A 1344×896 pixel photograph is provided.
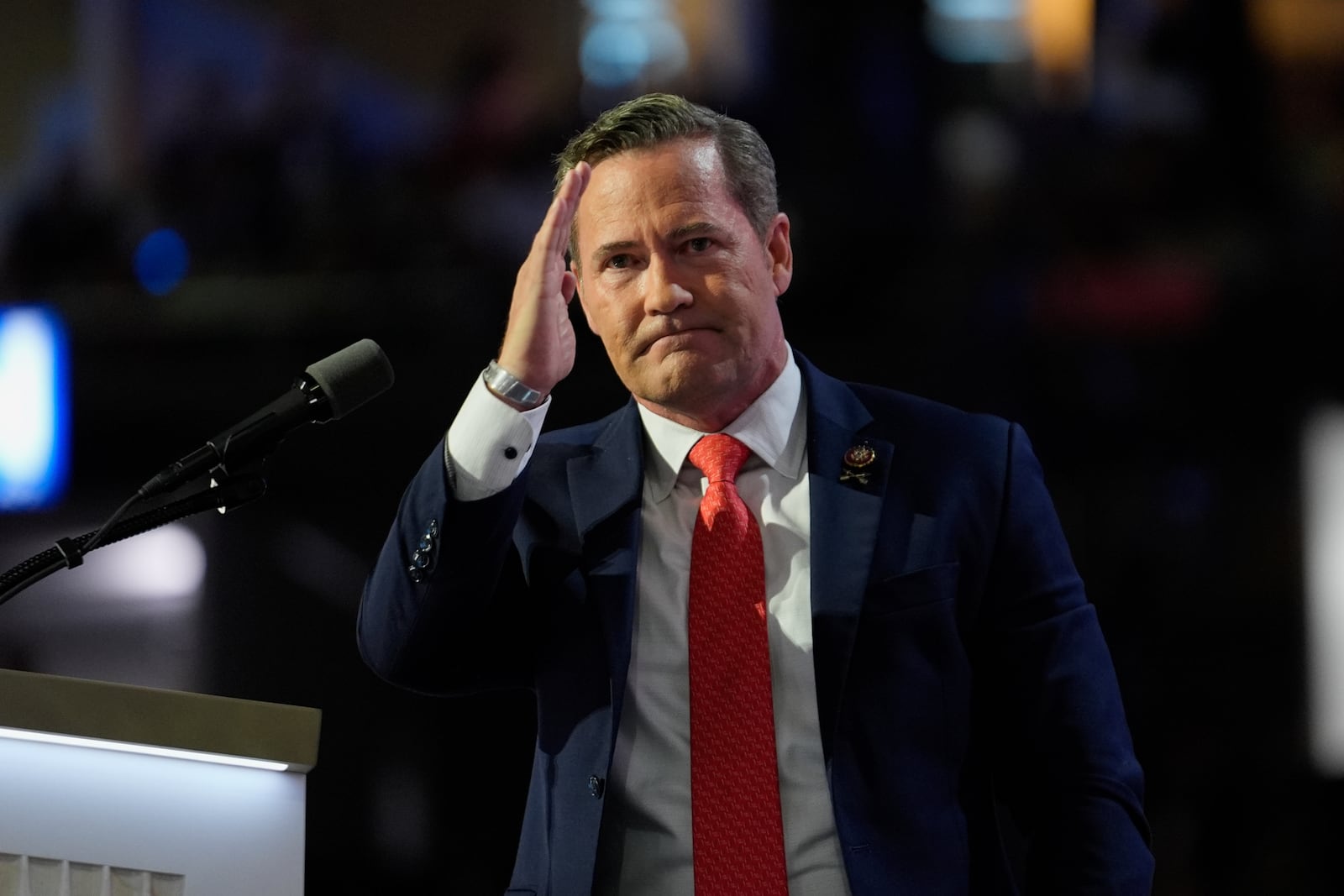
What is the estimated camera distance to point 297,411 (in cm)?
140

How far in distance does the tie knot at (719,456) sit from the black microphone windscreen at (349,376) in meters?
0.51

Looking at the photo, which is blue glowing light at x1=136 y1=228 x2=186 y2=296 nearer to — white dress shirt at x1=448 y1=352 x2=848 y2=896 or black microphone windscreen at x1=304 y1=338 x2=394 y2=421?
white dress shirt at x1=448 y1=352 x2=848 y2=896

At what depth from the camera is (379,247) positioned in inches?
139

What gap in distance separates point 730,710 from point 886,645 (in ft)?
0.59

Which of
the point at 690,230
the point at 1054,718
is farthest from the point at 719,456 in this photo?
the point at 1054,718

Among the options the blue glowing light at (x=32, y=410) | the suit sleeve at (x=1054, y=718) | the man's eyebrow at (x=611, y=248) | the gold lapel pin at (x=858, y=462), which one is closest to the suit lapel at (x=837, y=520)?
the gold lapel pin at (x=858, y=462)

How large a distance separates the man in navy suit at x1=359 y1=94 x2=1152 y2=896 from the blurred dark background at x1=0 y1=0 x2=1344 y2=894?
3.55ft

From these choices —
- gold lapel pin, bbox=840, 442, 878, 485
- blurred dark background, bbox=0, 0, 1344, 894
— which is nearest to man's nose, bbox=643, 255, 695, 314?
gold lapel pin, bbox=840, 442, 878, 485

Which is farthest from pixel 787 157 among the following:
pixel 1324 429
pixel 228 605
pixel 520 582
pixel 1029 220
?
pixel 520 582

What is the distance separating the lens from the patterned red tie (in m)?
1.63

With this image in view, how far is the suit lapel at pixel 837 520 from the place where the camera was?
5.49ft

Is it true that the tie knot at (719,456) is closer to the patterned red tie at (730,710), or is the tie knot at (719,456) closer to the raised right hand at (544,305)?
the patterned red tie at (730,710)

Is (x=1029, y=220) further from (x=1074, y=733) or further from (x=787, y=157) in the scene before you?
(x=1074, y=733)

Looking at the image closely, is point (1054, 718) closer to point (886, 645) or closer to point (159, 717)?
point (886, 645)
